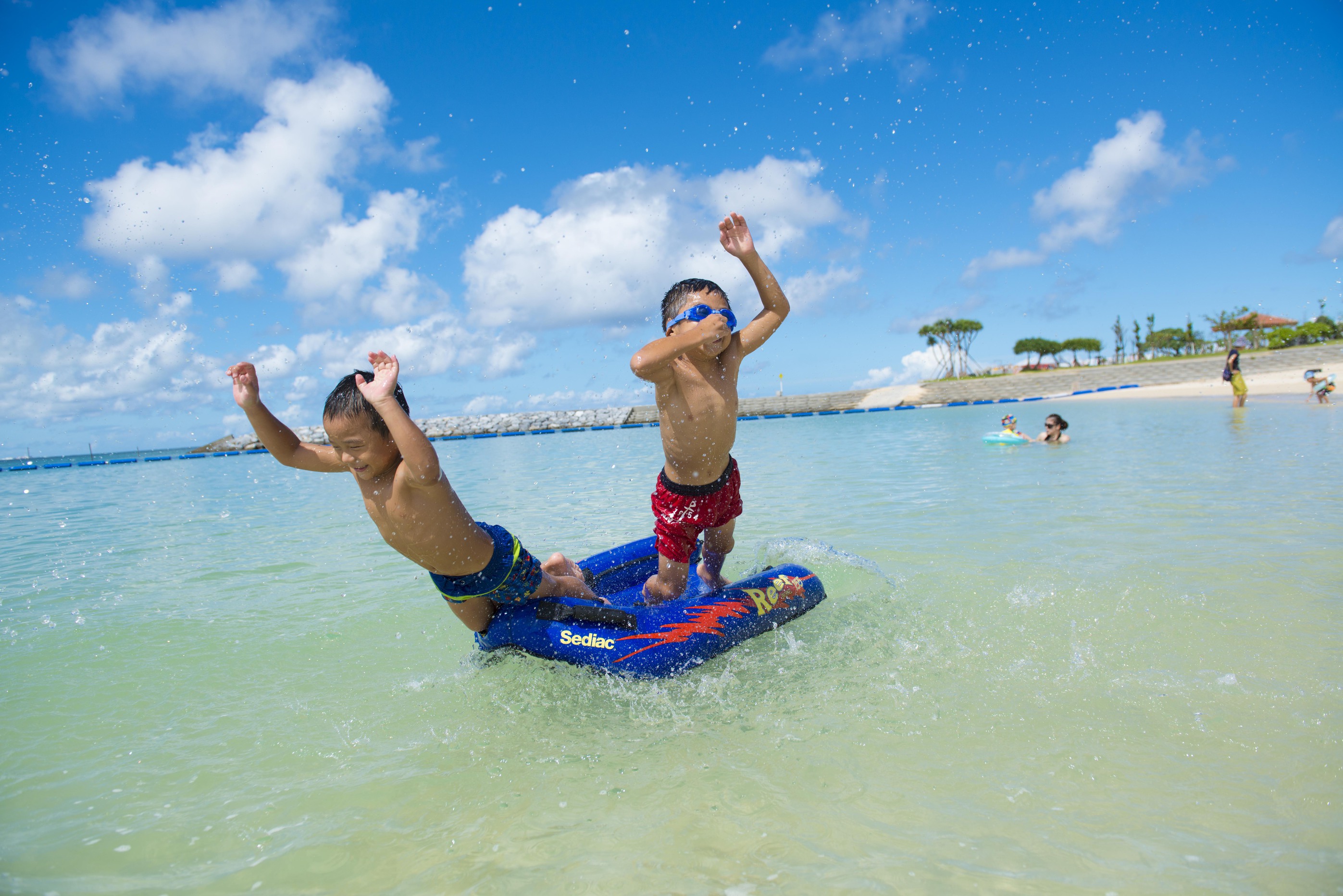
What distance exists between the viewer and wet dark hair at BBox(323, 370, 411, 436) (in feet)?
8.84

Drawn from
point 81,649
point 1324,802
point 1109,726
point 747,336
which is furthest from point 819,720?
point 81,649

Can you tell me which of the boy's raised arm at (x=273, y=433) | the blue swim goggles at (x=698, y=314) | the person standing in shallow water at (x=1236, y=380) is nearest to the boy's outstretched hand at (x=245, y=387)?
the boy's raised arm at (x=273, y=433)

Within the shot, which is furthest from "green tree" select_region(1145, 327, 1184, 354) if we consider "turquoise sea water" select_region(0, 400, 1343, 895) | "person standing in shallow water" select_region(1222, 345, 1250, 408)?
"turquoise sea water" select_region(0, 400, 1343, 895)

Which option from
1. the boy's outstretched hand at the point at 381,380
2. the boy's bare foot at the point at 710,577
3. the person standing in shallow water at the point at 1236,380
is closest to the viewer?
the boy's outstretched hand at the point at 381,380

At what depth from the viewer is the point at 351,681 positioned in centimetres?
356

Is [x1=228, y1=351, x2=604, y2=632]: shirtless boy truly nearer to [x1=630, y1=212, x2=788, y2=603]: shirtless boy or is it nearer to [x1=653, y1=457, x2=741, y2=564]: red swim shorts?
[x1=653, y1=457, x2=741, y2=564]: red swim shorts

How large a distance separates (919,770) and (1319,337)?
57.0 meters

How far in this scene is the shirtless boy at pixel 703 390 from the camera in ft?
10.8

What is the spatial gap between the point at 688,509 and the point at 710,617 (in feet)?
1.86

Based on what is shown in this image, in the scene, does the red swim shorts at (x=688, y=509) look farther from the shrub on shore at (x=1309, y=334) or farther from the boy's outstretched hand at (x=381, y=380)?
the shrub on shore at (x=1309, y=334)

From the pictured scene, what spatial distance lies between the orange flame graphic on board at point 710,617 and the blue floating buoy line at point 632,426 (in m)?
35.0

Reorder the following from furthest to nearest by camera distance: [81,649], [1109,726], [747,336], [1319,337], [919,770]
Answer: [1319,337] < [81,649] < [747,336] < [1109,726] < [919,770]

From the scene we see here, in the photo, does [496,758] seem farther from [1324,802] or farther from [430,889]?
[1324,802]

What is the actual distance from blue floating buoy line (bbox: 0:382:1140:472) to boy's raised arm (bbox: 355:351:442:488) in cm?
3630
